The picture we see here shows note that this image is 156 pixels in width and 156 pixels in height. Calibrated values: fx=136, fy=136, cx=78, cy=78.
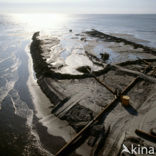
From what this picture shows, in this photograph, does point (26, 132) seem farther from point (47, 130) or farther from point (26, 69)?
point (26, 69)

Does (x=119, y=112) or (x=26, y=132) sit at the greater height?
(x=119, y=112)

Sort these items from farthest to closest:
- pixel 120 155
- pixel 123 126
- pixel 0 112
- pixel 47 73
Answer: pixel 47 73, pixel 0 112, pixel 123 126, pixel 120 155

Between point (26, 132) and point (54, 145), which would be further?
point (26, 132)

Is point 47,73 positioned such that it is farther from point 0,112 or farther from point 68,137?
point 68,137

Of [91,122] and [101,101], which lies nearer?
[91,122]

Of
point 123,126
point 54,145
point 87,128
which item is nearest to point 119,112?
point 123,126

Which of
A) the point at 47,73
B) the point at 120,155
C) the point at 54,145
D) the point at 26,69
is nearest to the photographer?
the point at 120,155

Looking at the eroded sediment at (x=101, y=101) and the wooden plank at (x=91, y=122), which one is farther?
the eroded sediment at (x=101, y=101)

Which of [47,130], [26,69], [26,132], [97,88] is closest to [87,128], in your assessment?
[47,130]

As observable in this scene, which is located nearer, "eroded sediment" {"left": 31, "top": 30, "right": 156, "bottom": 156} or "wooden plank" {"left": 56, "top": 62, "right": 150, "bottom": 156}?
"wooden plank" {"left": 56, "top": 62, "right": 150, "bottom": 156}
